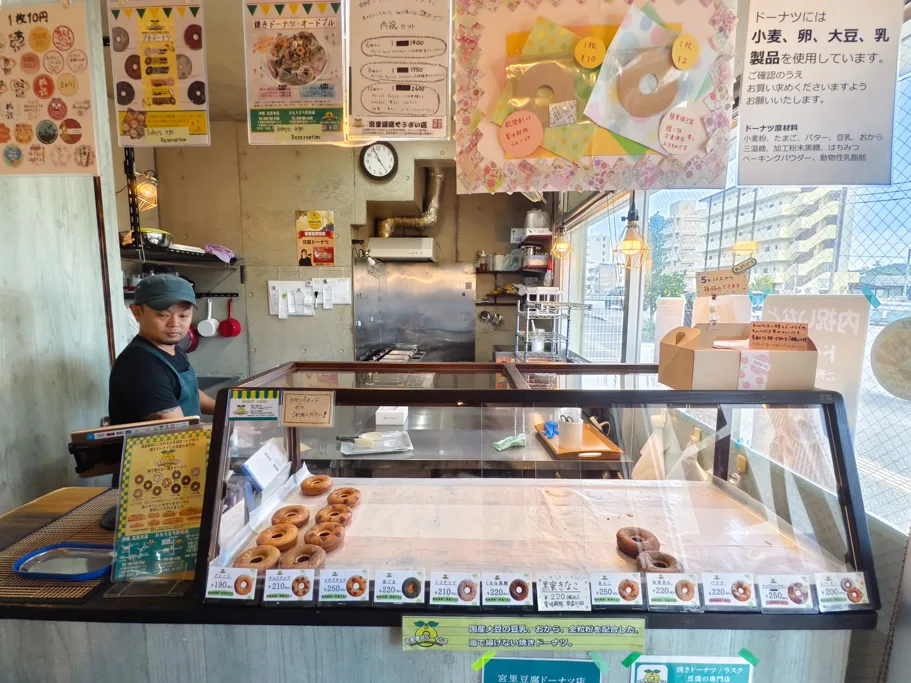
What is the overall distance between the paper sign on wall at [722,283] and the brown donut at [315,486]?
1317 mm

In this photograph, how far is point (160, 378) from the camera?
171 centimetres

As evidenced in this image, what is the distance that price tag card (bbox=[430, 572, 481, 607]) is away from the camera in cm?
90

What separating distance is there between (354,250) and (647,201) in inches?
114

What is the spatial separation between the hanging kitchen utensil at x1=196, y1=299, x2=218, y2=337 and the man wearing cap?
2.52 metres

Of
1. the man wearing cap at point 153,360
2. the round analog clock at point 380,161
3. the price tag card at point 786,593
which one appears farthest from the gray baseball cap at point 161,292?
the round analog clock at point 380,161

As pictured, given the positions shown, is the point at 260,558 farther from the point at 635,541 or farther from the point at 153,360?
the point at 153,360

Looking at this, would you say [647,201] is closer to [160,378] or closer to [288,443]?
[288,443]

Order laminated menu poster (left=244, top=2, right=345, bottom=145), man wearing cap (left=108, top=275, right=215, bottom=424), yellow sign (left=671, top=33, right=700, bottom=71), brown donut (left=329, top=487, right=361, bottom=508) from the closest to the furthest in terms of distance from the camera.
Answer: yellow sign (left=671, top=33, right=700, bottom=71), laminated menu poster (left=244, top=2, right=345, bottom=145), brown donut (left=329, top=487, right=361, bottom=508), man wearing cap (left=108, top=275, right=215, bottom=424)

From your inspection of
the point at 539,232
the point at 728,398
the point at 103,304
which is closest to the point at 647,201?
the point at 539,232

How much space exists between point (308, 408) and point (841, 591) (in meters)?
1.30

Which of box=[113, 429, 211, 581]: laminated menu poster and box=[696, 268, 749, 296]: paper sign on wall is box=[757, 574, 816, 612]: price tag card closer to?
box=[696, 268, 749, 296]: paper sign on wall

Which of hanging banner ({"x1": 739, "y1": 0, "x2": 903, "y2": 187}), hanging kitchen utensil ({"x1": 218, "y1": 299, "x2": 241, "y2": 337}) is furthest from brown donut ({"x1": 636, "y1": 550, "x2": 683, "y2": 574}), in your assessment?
hanging kitchen utensil ({"x1": 218, "y1": 299, "x2": 241, "y2": 337})

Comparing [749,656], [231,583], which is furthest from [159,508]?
[749,656]

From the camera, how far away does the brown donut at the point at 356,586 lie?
0.91 m
